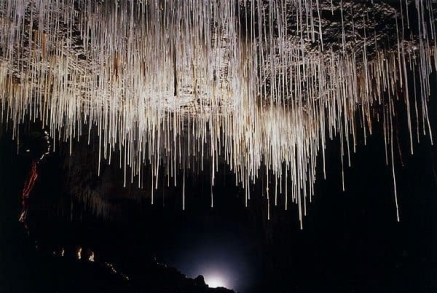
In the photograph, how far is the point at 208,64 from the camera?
9.97ft

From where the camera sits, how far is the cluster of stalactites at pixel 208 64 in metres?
2.52

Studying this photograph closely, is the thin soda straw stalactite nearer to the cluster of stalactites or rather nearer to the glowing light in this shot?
the cluster of stalactites

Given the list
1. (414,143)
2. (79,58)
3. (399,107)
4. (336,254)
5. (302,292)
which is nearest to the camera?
(79,58)

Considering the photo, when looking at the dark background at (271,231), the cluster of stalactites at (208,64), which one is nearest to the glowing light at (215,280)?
the dark background at (271,231)

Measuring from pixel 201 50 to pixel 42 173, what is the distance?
10.9 ft

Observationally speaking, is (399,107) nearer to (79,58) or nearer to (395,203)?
(395,203)

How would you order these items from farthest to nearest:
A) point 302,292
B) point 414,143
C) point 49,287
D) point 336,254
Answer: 1. point 302,292
2. point 336,254
3. point 49,287
4. point 414,143

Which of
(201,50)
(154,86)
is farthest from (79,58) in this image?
(201,50)

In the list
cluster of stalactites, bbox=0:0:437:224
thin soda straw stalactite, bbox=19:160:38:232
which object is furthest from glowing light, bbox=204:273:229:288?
cluster of stalactites, bbox=0:0:437:224

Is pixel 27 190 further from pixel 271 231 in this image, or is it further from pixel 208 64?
pixel 271 231

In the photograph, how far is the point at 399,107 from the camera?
13.1 ft

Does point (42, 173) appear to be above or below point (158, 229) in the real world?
above

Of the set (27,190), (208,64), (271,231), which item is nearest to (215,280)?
(271,231)

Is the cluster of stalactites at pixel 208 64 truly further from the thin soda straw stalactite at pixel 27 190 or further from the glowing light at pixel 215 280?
the glowing light at pixel 215 280
